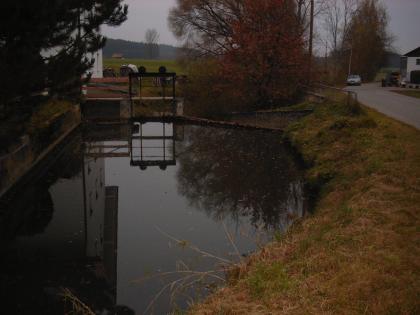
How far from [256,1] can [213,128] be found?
886cm

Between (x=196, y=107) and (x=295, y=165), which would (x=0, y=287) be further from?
(x=196, y=107)

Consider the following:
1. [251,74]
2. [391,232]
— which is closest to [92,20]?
[391,232]

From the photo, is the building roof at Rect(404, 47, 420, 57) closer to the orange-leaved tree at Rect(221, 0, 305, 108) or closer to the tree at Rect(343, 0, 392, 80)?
the tree at Rect(343, 0, 392, 80)

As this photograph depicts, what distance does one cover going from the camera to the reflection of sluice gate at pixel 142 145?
18.5 metres

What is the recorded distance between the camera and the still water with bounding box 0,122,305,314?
7.74 m

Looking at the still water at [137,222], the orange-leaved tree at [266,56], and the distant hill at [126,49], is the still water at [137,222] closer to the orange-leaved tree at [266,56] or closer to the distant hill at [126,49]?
the orange-leaved tree at [266,56]

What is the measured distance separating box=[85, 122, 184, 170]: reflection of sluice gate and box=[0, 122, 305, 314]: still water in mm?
102

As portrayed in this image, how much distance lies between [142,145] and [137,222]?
10.7 meters

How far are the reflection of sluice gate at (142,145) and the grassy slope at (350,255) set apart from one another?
7.49m

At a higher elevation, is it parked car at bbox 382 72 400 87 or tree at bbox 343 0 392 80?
tree at bbox 343 0 392 80

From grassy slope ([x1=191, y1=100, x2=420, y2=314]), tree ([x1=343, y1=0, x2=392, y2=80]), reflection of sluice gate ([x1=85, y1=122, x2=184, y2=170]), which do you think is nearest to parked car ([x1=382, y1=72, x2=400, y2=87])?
tree ([x1=343, y1=0, x2=392, y2=80])

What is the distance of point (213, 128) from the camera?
83.7 ft

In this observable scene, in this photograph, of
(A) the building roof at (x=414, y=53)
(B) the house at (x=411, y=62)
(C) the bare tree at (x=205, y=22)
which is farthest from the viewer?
(A) the building roof at (x=414, y=53)

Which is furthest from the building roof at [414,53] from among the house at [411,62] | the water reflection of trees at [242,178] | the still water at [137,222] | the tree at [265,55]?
the still water at [137,222]
